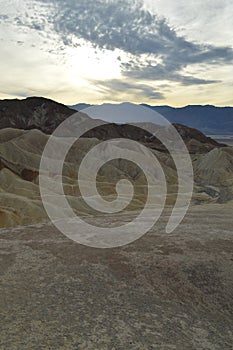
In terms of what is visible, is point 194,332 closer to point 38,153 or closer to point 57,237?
point 57,237

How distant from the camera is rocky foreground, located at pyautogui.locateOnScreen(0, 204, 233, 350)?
808 cm

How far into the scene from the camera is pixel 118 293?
10148 mm

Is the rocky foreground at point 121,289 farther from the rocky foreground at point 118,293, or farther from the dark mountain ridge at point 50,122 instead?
the dark mountain ridge at point 50,122

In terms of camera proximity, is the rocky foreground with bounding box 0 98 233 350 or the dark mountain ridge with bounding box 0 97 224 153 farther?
Answer: the dark mountain ridge with bounding box 0 97 224 153

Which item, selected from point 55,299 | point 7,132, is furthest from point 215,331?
point 7,132

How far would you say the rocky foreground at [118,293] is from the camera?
8.08m

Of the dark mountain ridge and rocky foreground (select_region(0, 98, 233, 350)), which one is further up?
the dark mountain ridge

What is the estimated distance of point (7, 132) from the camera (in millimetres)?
93438

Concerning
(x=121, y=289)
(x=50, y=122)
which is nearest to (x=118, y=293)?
(x=121, y=289)

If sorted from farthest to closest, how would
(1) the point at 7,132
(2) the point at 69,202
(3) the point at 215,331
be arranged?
1. (1) the point at 7,132
2. (2) the point at 69,202
3. (3) the point at 215,331

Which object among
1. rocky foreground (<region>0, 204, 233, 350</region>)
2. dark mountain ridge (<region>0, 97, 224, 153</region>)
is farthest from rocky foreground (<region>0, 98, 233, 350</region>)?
dark mountain ridge (<region>0, 97, 224, 153</region>)

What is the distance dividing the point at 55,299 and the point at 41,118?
136 metres

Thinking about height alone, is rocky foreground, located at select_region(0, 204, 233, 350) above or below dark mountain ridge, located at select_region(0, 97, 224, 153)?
below

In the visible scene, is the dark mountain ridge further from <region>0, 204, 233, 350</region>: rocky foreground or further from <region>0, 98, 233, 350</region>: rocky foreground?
<region>0, 204, 233, 350</region>: rocky foreground
